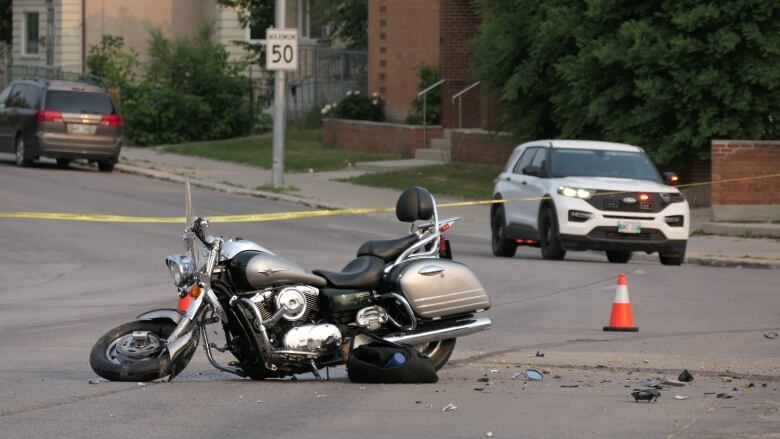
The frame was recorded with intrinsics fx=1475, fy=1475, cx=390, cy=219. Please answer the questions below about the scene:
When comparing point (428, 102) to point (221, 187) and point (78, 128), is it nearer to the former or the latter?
point (221, 187)

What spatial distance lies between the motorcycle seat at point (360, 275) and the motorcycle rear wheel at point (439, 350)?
734 mm

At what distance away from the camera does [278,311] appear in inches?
377

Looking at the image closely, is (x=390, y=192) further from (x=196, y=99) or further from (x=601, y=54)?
(x=196, y=99)

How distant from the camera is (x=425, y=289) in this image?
33.0 feet

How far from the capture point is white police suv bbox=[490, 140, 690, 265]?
63.4 feet

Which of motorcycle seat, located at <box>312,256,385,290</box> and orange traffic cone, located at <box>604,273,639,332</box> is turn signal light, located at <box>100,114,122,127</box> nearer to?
orange traffic cone, located at <box>604,273,639,332</box>

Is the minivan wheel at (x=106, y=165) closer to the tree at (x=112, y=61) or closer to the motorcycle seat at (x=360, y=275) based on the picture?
the tree at (x=112, y=61)

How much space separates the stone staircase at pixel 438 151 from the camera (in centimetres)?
3603

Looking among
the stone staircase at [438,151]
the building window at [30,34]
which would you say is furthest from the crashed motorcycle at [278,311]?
the building window at [30,34]

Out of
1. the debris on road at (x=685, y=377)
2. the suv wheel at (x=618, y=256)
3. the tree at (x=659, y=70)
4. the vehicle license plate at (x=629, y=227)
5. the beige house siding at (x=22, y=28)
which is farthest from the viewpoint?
the beige house siding at (x=22, y=28)

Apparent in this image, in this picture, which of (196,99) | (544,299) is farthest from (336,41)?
(544,299)

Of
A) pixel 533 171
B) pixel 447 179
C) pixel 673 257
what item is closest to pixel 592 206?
pixel 533 171

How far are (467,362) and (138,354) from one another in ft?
8.79

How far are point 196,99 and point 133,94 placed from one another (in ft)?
5.95
